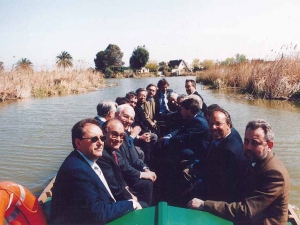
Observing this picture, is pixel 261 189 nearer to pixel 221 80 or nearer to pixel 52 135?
pixel 52 135

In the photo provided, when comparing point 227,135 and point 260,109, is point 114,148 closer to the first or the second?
point 227,135

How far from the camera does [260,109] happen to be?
13.1 m

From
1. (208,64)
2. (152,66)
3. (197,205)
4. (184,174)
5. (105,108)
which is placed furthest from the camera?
(152,66)

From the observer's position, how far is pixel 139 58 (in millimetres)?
66125

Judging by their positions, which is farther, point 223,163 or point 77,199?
point 223,163

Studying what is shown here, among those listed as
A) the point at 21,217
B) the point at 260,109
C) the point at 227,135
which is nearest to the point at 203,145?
the point at 227,135

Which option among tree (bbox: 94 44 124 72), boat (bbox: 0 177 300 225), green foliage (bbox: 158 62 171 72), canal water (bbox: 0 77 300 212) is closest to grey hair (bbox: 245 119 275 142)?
boat (bbox: 0 177 300 225)

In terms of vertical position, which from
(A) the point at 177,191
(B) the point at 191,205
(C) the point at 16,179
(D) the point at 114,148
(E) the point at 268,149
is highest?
(E) the point at 268,149

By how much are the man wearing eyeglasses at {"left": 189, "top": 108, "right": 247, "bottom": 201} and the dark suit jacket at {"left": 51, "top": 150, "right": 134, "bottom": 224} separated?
1223mm

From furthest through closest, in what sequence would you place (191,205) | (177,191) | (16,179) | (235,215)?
(16,179), (177,191), (191,205), (235,215)

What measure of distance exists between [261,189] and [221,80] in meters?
21.1

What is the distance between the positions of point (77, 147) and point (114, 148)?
69cm

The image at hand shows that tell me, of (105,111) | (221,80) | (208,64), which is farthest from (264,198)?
(208,64)

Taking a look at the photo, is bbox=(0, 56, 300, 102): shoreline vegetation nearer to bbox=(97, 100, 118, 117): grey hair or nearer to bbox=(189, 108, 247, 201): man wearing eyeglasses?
bbox=(97, 100, 118, 117): grey hair
